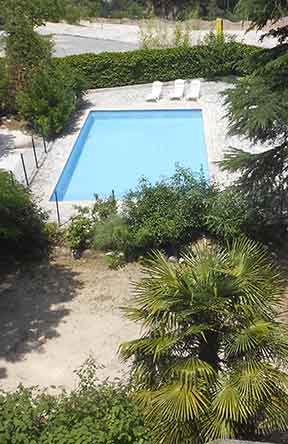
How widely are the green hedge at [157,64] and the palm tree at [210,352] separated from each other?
55.6ft

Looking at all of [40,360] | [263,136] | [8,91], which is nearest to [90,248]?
[40,360]

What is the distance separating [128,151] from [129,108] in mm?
2809

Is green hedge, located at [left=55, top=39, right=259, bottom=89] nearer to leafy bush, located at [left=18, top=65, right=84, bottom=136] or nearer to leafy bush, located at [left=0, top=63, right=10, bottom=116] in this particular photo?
leafy bush, located at [left=0, top=63, right=10, bottom=116]

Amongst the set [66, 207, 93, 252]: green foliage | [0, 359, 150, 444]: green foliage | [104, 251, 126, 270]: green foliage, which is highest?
[0, 359, 150, 444]: green foliage

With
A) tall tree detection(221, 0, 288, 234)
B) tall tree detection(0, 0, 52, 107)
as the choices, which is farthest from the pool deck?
tall tree detection(0, 0, 52, 107)

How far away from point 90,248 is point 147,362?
6227 millimetres

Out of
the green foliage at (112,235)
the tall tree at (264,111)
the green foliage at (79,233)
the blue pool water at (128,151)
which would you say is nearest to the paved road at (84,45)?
the blue pool water at (128,151)

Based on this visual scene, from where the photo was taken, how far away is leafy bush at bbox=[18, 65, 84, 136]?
59.1 feet

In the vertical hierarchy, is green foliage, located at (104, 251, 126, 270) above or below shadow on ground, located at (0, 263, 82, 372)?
above

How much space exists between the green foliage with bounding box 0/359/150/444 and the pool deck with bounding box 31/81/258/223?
23.5ft

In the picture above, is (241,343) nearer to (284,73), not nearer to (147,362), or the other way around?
(147,362)

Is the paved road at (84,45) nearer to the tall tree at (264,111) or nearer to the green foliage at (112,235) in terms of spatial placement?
the green foliage at (112,235)

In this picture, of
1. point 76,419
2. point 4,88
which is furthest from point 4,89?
point 76,419

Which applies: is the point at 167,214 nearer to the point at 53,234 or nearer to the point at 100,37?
the point at 53,234
